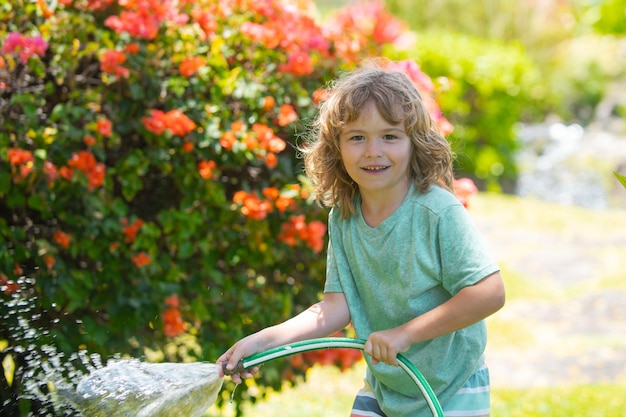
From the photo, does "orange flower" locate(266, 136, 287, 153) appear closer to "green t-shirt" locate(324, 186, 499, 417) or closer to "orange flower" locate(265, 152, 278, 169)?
"orange flower" locate(265, 152, 278, 169)

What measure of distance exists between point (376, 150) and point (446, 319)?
0.43 metres

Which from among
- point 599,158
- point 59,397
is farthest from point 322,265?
point 599,158

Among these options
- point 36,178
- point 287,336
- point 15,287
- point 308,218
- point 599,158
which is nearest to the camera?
point 287,336

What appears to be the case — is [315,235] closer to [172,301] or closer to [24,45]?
[172,301]

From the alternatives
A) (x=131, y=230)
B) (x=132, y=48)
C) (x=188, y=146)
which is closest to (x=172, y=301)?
(x=131, y=230)

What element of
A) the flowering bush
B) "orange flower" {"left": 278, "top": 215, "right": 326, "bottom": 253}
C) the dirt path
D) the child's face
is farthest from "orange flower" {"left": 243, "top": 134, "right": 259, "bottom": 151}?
the dirt path

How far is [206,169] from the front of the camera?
335 centimetres

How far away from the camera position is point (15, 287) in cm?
244

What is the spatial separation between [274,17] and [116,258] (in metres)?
1.19

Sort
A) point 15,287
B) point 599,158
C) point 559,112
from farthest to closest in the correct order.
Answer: point 559,112 < point 599,158 < point 15,287

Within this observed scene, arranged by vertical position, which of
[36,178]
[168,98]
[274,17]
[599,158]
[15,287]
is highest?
[599,158]

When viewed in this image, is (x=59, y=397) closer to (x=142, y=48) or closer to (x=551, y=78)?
(x=142, y=48)

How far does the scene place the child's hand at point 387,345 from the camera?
197 cm

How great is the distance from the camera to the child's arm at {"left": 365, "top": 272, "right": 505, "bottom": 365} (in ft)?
6.52
